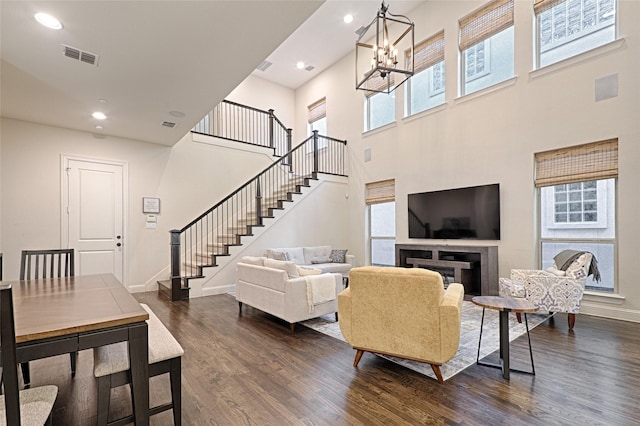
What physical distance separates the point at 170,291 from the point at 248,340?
2.81m

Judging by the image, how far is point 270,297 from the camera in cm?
400

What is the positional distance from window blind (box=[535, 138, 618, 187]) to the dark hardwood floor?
2109 mm

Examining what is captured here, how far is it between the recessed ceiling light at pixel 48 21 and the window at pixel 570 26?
20.4ft

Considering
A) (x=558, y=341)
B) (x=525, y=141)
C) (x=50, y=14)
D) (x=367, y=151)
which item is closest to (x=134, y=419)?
(x=50, y=14)

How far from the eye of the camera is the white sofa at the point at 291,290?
12.3ft

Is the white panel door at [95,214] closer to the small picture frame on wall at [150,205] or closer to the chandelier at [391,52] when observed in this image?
the small picture frame on wall at [150,205]

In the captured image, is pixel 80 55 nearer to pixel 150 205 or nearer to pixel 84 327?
pixel 84 327

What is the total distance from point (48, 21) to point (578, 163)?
638 centimetres

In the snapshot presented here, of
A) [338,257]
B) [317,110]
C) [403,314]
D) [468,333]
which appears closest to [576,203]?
[468,333]

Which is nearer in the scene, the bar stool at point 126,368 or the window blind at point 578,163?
the bar stool at point 126,368

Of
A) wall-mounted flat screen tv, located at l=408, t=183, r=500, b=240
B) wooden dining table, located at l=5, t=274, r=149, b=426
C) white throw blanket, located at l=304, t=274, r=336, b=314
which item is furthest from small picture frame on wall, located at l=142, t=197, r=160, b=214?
wall-mounted flat screen tv, located at l=408, t=183, r=500, b=240

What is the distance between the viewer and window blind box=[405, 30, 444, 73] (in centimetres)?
640

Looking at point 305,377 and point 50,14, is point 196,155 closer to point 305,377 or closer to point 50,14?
point 50,14

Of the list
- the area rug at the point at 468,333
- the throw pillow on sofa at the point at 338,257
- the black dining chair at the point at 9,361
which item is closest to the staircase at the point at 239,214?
the throw pillow on sofa at the point at 338,257
